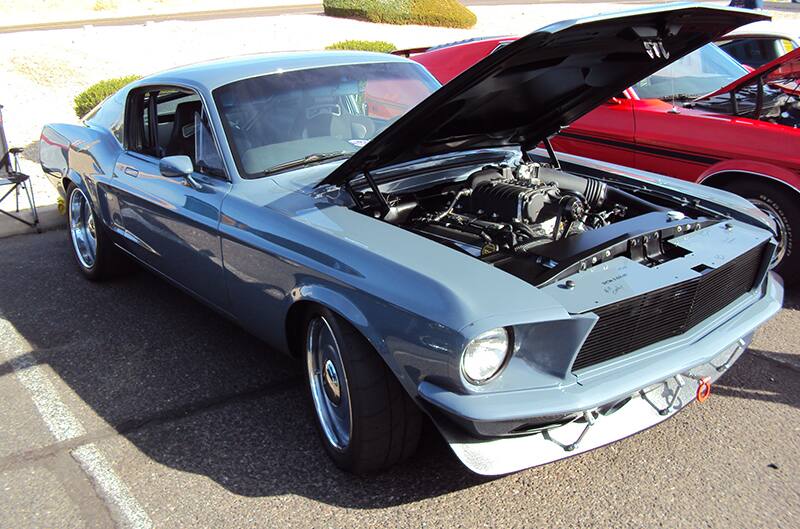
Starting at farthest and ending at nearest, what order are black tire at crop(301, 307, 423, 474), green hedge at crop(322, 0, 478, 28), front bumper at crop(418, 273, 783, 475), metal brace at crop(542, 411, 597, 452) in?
green hedge at crop(322, 0, 478, 28) < black tire at crop(301, 307, 423, 474) < metal brace at crop(542, 411, 597, 452) < front bumper at crop(418, 273, 783, 475)

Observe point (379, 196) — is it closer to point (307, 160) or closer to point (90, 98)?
point (307, 160)

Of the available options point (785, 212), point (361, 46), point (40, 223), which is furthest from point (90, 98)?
point (785, 212)

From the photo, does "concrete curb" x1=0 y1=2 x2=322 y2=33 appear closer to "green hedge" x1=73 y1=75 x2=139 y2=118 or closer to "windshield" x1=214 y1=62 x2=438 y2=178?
"green hedge" x1=73 y1=75 x2=139 y2=118

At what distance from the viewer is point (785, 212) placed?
14.6 feet

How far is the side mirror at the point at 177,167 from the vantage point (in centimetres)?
352

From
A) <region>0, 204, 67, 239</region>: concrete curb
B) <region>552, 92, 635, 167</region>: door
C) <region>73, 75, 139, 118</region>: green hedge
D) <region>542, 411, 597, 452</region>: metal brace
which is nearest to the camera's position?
<region>542, 411, 597, 452</region>: metal brace

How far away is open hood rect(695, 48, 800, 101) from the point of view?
486cm

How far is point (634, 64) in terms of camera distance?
11.3ft

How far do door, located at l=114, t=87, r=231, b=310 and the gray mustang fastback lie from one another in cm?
2

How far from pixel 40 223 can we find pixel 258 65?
13.2 ft

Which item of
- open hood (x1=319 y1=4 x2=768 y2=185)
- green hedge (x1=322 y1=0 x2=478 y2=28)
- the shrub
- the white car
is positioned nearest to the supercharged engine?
open hood (x1=319 y1=4 x2=768 y2=185)

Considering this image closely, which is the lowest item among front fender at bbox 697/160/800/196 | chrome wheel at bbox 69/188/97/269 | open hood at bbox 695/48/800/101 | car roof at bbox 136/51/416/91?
chrome wheel at bbox 69/188/97/269

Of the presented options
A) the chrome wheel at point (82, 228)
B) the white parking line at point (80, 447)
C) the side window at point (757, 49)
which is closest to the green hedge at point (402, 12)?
the side window at point (757, 49)

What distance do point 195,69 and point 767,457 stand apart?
355 centimetres
